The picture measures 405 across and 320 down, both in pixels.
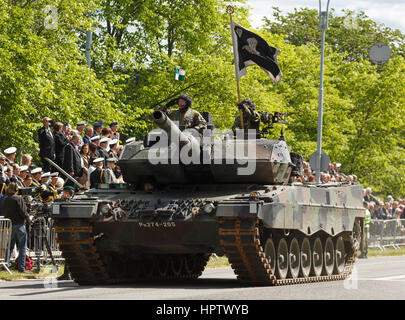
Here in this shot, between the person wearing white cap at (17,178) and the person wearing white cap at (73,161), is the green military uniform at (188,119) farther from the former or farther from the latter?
the person wearing white cap at (17,178)

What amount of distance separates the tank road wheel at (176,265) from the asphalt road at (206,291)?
0.50 meters

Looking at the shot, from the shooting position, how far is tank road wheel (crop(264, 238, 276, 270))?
1647cm

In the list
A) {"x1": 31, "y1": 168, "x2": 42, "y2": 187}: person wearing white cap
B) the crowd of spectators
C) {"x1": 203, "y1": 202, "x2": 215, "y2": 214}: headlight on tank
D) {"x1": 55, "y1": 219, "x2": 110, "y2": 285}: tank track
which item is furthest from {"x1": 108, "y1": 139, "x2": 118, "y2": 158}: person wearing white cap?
{"x1": 203, "y1": 202, "x2": 215, "y2": 214}: headlight on tank

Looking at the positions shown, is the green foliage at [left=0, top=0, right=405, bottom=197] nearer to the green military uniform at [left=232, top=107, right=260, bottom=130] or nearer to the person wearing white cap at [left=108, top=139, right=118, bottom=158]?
the person wearing white cap at [left=108, top=139, right=118, bottom=158]

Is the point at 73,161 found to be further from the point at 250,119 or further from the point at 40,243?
the point at 250,119

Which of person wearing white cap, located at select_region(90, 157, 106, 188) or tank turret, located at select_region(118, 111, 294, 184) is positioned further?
person wearing white cap, located at select_region(90, 157, 106, 188)

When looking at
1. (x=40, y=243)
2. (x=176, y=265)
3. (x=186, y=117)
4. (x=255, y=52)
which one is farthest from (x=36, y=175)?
(x=255, y=52)

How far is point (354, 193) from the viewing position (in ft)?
Result: 70.5

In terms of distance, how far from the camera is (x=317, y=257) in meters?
19.2

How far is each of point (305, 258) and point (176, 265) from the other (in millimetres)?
2680

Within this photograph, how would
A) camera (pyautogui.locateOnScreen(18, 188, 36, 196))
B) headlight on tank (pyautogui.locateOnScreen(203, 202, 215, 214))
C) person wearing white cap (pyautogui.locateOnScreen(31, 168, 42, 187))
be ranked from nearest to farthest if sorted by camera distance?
headlight on tank (pyautogui.locateOnScreen(203, 202, 215, 214)), camera (pyautogui.locateOnScreen(18, 188, 36, 196)), person wearing white cap (pyautogui.locateOnScreen(31, 168, 42, 187))

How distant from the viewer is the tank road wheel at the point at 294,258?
57.7 ft

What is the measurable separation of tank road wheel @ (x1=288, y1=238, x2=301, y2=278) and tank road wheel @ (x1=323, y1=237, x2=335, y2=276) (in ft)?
5.32

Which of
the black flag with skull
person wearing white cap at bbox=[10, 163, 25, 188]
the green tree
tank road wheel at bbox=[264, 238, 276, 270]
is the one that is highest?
the green tree
